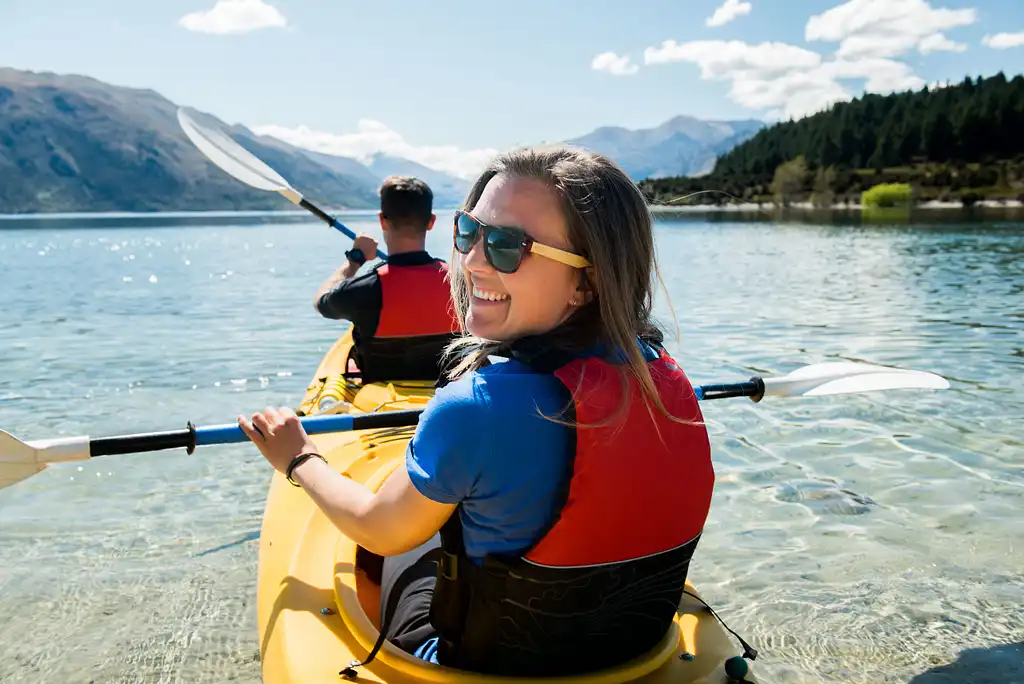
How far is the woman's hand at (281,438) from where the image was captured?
2205 millimetres

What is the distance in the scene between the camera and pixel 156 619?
4.06m

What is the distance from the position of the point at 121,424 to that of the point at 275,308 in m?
10.1

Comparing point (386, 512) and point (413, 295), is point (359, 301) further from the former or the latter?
point (386, 512)

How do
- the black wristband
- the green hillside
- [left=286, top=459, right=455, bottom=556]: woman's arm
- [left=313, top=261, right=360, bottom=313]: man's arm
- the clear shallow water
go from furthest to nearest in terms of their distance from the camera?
the green hillside → [left=313, top=261, right=360, bottom=313]: man's arm → the clear shallow water → the black wristband → [left=286, top=459, right=455, bottom=556]: woman's arm

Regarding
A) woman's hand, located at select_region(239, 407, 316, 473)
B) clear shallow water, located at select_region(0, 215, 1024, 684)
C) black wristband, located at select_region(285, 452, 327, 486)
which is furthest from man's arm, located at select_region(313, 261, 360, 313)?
black wristband, located at select_region(285, 452, 327, 486)

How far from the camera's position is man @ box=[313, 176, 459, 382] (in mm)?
5066

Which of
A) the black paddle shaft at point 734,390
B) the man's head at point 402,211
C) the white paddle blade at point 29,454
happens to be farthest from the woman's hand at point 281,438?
the man's head at point 402,211

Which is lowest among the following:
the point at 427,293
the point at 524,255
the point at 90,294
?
the point at 90,294

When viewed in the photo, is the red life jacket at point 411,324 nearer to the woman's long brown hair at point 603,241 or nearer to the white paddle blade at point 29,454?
the white paddle blade at point 29,454

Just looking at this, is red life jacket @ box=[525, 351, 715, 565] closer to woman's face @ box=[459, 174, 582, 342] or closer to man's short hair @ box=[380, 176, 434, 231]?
woman's face @ box=[459, 174, 582, 342]

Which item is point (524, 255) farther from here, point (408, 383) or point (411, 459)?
point (408, 383)

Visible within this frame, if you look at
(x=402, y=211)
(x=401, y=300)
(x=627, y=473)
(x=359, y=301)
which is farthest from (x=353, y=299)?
(x=627, y=473)

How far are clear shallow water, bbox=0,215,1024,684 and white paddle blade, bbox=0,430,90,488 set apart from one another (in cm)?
97

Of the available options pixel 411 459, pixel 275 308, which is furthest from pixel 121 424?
pixel 275 308
